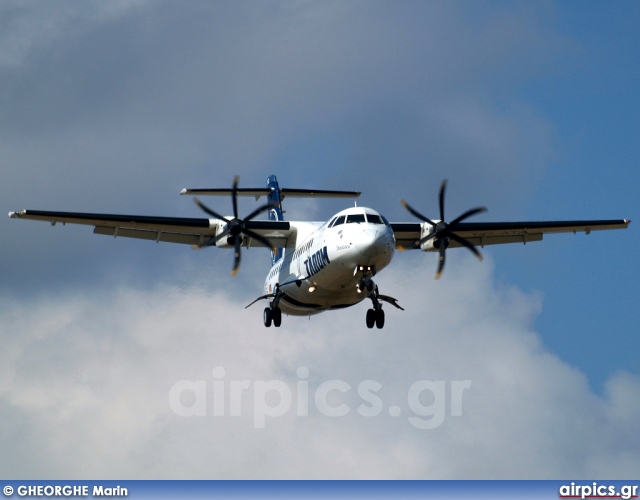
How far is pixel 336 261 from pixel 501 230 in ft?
29.1

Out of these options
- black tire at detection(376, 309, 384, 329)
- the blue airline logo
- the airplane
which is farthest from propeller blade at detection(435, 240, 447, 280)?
the blue airline logo

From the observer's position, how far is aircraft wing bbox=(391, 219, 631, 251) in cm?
3462

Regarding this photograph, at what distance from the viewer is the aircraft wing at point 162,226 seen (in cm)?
3194

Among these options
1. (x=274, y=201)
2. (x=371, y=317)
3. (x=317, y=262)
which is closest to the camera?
(x=317, y=262)

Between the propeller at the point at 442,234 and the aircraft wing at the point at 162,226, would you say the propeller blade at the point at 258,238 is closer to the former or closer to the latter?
the aircraft wing at the point at 162,226

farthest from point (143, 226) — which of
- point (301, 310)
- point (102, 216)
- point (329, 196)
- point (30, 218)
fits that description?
point (329, 196)

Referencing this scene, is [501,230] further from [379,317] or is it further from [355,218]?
[355,218]

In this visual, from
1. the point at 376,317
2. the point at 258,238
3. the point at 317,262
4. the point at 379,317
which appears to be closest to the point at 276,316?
the point at 258,238

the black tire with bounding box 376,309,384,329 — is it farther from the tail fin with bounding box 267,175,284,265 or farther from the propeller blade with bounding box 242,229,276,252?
the tail fin with bounding box 267,175,284,265

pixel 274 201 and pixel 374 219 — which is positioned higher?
pixel 274 201

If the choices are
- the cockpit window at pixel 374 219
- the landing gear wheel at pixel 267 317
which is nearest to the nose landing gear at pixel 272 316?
the landing gear wheel at pixel 267 317

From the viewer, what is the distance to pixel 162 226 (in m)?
33.7

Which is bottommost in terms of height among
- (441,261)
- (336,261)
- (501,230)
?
(336,261)

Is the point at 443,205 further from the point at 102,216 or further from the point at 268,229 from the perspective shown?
the point at 102,216
